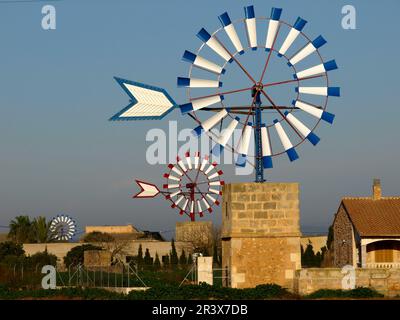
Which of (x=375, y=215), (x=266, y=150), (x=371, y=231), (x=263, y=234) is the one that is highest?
(x=266, y=150)

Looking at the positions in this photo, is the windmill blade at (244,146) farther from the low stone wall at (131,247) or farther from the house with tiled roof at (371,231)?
the low stone wall at (131,247)

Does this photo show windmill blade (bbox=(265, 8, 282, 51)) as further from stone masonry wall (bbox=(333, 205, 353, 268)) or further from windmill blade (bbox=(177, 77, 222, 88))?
stone masonry wall (bbox=(333, 205, 353, 268))

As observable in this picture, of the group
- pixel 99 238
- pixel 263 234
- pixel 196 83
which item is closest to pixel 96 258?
pixel 99 238

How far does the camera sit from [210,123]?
68.7ft

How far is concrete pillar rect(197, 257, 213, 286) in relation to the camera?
847 inches

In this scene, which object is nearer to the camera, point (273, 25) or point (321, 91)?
point (273, 25)

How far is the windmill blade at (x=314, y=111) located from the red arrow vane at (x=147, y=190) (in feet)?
83.7

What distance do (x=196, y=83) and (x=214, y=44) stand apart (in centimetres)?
105

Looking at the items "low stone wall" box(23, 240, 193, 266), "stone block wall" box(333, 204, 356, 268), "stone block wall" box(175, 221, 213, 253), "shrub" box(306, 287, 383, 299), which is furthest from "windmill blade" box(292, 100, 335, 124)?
"low stone wall" box(23, 240, 193, 266)

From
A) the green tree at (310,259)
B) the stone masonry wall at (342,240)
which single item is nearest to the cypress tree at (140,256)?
the green tree at (310,259)

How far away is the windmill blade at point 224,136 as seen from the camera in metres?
20.8

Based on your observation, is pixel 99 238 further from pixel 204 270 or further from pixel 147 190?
pixel 204 270

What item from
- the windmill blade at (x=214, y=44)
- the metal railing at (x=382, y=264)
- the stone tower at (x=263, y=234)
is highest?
the windmill blade at (x=214, y=44)
